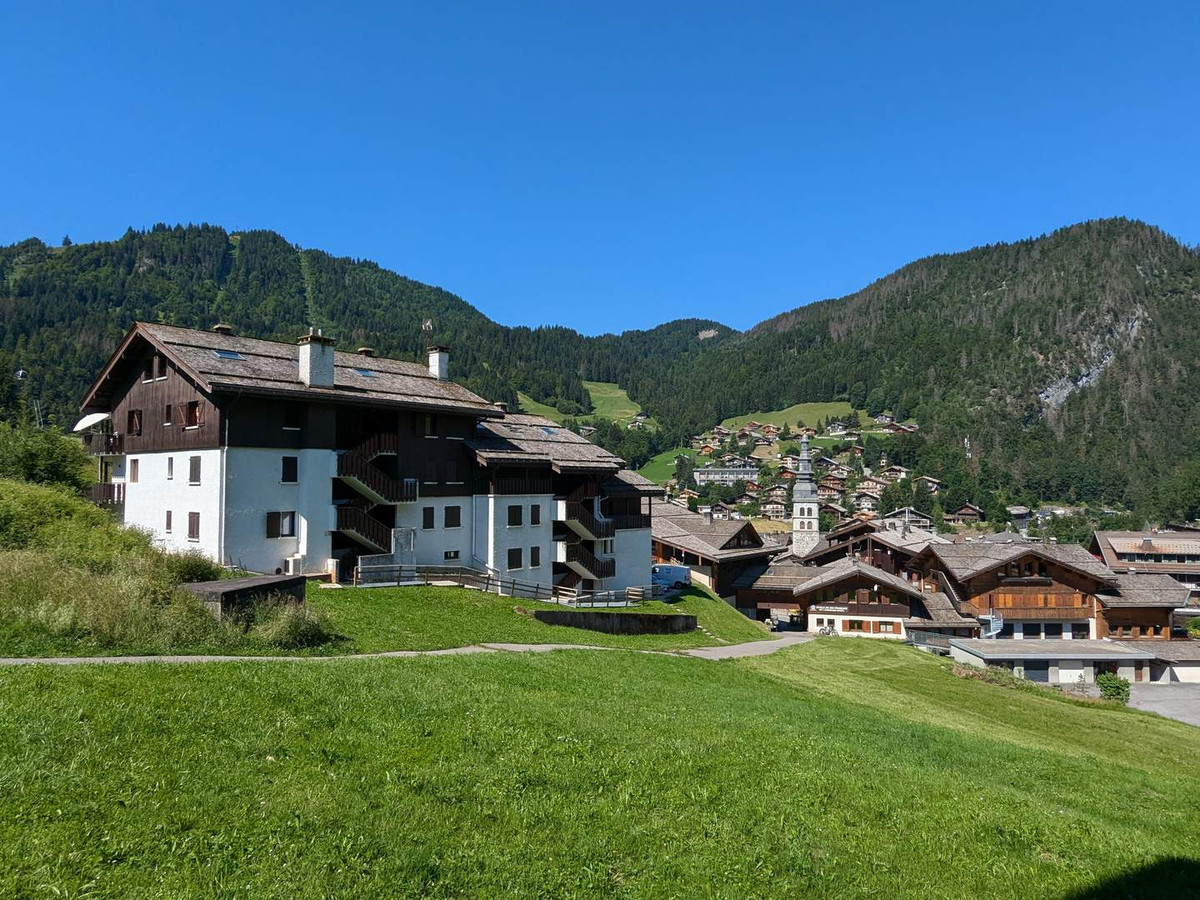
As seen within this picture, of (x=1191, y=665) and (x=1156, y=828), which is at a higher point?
(x=1156, y=828)

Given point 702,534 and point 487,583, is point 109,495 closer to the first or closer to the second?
point 487,583

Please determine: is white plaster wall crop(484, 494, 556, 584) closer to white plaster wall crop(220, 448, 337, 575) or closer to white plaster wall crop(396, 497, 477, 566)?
white plaster wall crop(396, 497, 477, 566)

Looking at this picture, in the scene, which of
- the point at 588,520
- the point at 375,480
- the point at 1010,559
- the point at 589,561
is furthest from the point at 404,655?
the point at 1010,559

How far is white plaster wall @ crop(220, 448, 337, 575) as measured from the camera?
30578 mm

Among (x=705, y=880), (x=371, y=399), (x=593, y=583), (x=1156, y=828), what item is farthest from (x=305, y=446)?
(x=1156, y=828)

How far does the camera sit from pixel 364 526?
33.9 meters

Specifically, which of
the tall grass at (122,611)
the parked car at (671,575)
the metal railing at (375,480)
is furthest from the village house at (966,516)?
the tall grass at (122,611)

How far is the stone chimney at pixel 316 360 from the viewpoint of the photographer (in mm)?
33250

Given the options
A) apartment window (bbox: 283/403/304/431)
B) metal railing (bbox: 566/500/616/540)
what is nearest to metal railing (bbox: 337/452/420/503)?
apartment window (bbox: 283/403/304/431)

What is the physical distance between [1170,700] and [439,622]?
1827 inches

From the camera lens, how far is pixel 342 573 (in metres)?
33.6

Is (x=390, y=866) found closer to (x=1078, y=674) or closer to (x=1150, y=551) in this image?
(x=1078, y=674)

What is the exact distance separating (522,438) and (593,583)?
10864 millimetres

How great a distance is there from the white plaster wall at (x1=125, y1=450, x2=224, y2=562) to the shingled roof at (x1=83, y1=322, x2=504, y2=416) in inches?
142
